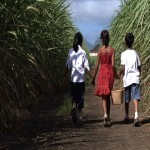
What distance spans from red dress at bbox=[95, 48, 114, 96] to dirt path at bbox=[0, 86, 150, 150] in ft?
2.09

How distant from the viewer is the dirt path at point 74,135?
757 cm

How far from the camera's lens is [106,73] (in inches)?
385

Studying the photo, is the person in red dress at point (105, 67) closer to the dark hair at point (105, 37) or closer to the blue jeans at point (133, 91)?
the dark hair at point (105, 37)

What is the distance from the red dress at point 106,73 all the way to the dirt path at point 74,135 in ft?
2.09

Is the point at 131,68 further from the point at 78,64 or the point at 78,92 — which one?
the point at 78,92

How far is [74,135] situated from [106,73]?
5.47 ft

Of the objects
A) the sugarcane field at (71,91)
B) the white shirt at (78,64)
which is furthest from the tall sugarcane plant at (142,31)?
the white shirt at (78,64)

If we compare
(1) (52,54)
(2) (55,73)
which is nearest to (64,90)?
(2) (55,73)

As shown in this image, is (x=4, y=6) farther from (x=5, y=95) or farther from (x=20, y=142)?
(x=20, y=142)

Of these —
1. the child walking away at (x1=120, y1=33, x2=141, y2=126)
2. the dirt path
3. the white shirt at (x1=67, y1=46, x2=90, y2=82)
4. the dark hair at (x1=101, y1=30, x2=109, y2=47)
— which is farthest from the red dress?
the dirt path

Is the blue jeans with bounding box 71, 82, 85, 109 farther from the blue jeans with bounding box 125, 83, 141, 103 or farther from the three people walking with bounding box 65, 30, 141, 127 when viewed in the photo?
the blue jeans with bounding box 125, 83, 141, 103

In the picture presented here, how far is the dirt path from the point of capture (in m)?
7.57

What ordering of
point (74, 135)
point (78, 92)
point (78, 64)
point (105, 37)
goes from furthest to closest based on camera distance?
point (78, 92) < point (78, 64) < point (105, 37) < point (74, 135)

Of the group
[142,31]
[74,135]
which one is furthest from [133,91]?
[74,135]
